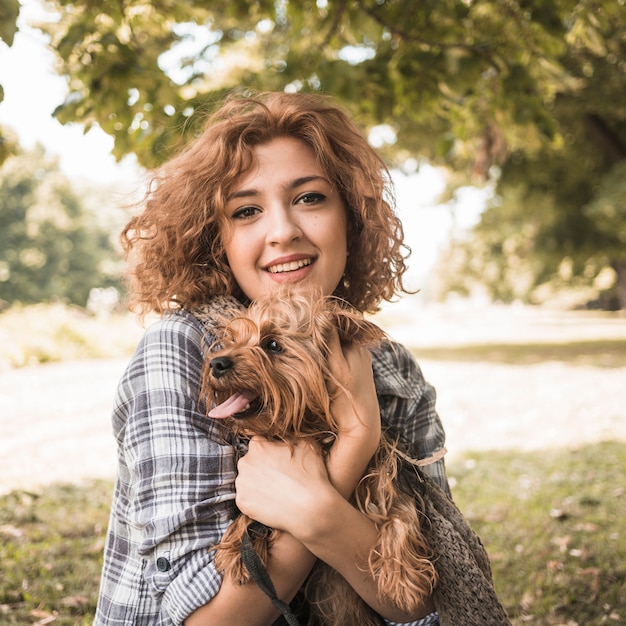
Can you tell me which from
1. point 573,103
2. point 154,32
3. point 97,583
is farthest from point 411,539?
point 573,103

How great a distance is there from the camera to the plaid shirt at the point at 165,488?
1.92m

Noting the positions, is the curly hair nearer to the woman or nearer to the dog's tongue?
the woman

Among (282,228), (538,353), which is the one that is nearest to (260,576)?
(282,228)

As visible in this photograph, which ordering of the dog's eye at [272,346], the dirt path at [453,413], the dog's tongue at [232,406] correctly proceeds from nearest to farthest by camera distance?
the dog's tongue at [232,406], the dog's eye at [272,346], the dirt path at [453,413]

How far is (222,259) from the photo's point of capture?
2.68 m

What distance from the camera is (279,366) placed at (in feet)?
7.33

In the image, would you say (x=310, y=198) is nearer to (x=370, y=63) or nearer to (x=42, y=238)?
(x=370, y=63)

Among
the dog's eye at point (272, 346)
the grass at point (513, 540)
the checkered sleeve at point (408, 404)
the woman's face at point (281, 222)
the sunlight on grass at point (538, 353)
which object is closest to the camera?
the dog's eye at point (272, 346)

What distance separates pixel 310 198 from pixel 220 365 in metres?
0.78

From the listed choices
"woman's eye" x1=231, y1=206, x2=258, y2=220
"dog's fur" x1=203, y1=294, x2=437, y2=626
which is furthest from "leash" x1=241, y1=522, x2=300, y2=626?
"woman's eye" x1=231, y1=206, x2=258, y2=220

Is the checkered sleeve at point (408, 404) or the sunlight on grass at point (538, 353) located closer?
the checkered sleeve at point (408, 404)

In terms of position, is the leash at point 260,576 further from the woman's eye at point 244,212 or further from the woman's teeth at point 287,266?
the woman's eye at point 244,212

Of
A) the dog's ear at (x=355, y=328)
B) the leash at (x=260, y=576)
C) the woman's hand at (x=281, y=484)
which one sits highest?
the dog's ear at (x=355, y=328)

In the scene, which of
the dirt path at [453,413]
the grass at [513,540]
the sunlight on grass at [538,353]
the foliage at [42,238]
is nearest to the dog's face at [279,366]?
the grass at [513,540]
